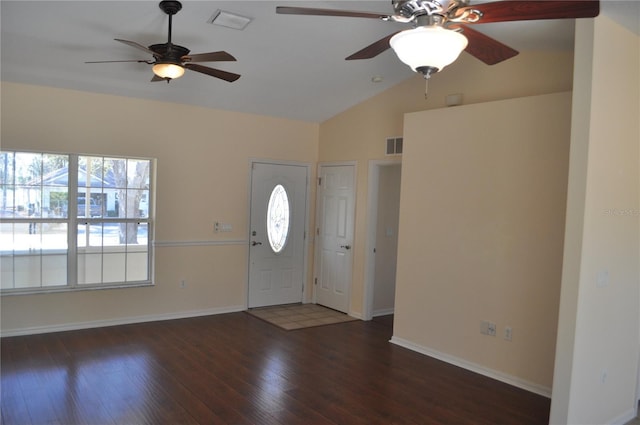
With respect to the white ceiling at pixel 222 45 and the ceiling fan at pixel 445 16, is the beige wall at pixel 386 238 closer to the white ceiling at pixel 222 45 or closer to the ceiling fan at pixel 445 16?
the white ceiling at pixel 222 45

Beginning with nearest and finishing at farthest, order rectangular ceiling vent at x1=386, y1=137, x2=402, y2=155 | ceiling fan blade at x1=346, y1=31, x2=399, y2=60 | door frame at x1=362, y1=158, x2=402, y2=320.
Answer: ceiling fan blade at x1=346, y1=31, x2=399, y2=60
rectangular ceiling vent at x1=386, y1=137, x2=402, y2=155
door frame at x1=362, y1=158, x2=402, y2=320

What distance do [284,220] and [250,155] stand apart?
1.04m

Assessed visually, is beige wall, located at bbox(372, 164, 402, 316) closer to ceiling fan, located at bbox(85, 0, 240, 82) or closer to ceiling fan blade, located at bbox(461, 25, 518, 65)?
ceiling fan, located at bbox(85, 0, 240, 82)

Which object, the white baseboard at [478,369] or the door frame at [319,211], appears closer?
the white baseboard at [478,369]

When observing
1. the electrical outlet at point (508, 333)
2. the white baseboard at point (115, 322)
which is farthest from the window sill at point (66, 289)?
the electrical outlet at point (508, 333)

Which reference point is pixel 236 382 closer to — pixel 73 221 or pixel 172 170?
pixel 73 221

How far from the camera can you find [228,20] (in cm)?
369

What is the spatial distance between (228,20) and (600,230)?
124 inches

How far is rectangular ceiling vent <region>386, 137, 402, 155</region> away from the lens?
5.53 meters

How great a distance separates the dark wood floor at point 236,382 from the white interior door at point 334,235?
1.22 metres

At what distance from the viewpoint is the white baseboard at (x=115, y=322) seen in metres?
4.77

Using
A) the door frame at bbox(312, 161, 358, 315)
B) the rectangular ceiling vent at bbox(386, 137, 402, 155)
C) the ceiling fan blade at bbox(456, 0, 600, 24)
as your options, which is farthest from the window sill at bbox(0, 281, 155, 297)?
the ceiling fan blade at bbox(456, 0, 600, 24)

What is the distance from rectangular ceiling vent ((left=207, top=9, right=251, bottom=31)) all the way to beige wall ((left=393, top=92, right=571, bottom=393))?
2.03 metres

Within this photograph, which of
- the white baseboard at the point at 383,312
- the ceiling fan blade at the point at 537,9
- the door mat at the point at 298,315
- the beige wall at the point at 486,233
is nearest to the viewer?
the ceiling fan blade at the point at 537,9
